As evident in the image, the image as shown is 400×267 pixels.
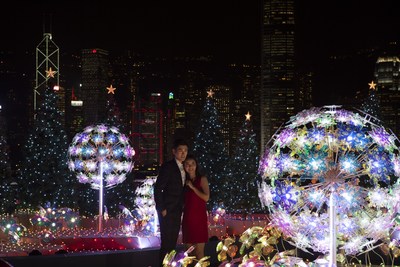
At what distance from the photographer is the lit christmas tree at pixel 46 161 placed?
65.8ft

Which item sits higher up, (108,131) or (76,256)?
(108,131)

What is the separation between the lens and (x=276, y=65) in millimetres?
41812

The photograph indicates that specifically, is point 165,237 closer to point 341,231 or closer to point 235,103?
point 341,231

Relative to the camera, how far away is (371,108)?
27.3 m

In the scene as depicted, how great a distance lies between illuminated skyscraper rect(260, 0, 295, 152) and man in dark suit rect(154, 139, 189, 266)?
101 ft

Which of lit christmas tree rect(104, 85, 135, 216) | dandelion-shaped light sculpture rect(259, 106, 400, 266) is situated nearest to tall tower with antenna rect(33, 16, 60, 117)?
lit christmas tree rect(104, 85, 135, 216)

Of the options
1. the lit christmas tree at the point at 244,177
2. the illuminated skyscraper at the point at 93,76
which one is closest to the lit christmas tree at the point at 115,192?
the lit christmas tree at the point at 244,177

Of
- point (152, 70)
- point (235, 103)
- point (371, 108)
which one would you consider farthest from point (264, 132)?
point (371, 108)

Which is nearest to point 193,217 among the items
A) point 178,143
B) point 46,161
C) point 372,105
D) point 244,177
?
point 178,143

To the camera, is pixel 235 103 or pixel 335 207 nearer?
pixel 335 207

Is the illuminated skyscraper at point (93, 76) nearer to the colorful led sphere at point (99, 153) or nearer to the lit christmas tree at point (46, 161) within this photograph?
the lit christmas tree at point (46, 161)

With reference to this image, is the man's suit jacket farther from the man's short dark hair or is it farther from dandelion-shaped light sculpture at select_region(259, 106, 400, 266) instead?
dandelion-shaped light sculpture at select_region(259, 106, 400, 266)

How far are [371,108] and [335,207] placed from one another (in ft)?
68.0

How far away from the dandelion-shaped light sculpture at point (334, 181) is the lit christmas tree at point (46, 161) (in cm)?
1351
